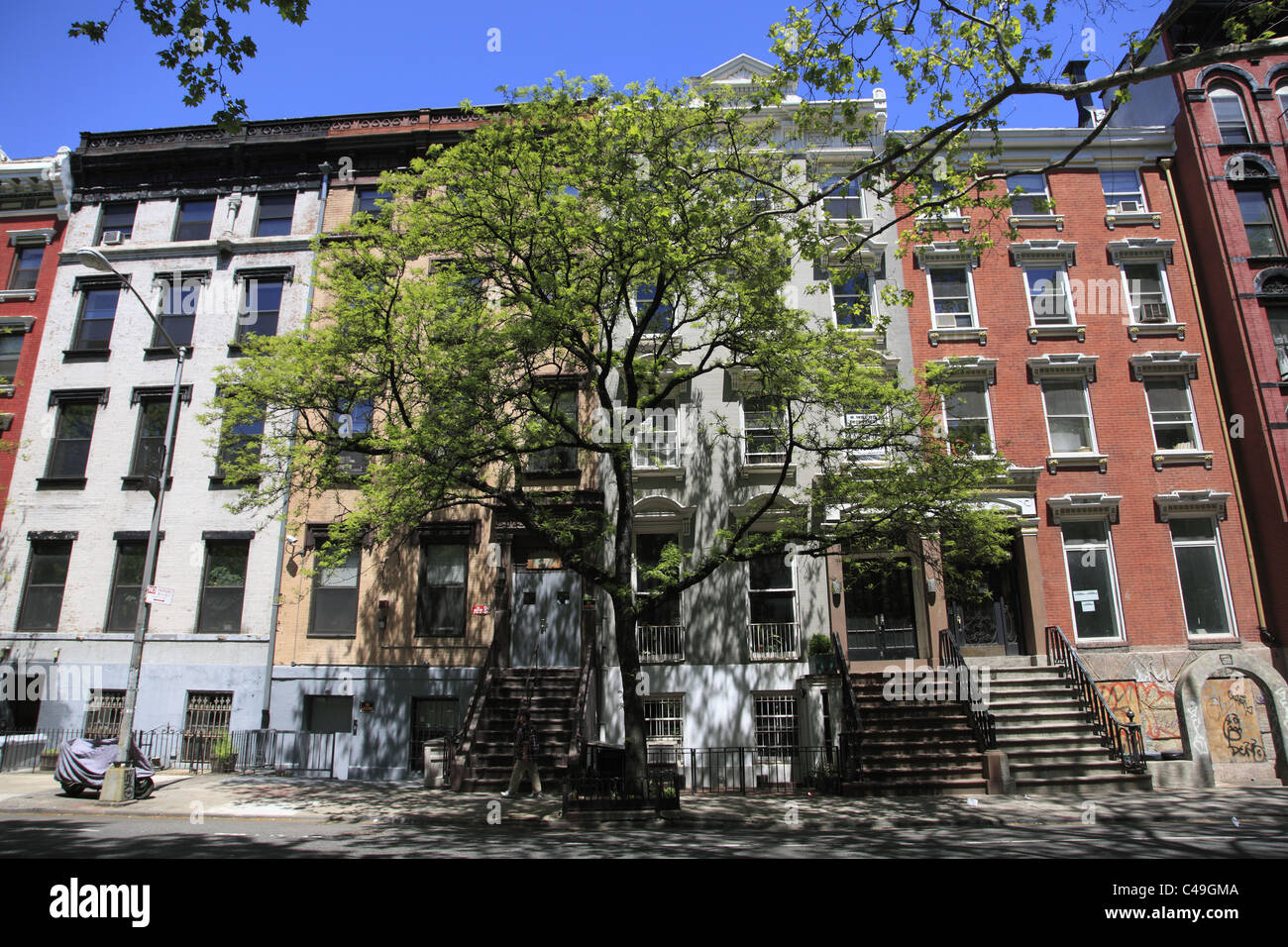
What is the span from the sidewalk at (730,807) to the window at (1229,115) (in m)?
17.2

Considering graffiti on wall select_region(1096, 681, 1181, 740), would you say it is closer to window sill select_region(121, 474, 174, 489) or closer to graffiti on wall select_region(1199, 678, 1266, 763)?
graffiti on wall select_region(1199, 678, 1266, 763)

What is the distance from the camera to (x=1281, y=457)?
1825 centimetres

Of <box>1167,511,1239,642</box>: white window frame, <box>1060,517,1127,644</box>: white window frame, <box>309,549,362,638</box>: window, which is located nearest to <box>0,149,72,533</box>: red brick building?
<box>309,549,362,638</box>: window

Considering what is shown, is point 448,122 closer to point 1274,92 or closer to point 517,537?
point 517,537

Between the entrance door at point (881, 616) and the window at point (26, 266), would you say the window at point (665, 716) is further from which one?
the window at point (26, 266)

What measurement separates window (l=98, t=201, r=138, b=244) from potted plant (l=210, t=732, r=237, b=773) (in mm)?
15793

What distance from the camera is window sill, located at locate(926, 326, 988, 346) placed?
1978 cm

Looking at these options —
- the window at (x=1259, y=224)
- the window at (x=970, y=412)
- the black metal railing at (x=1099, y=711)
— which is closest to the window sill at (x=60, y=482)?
the window at (x=970, y=412)

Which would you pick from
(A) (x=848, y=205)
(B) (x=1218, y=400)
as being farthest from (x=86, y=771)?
A: (B) (x=1218, y=400)

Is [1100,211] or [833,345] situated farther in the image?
[1100,211]

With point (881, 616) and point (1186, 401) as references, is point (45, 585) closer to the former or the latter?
point (881, 616)

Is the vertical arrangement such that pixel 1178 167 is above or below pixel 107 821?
above

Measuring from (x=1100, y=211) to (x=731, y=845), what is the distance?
2003 centimetres
